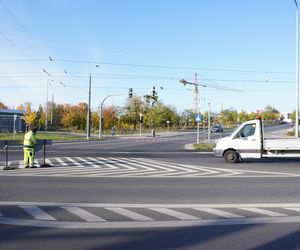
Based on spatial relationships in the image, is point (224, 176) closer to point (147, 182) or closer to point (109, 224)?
point (147, 182)

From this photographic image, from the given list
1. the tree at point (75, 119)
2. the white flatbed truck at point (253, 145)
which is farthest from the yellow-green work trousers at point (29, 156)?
the tree at point (75, 119)

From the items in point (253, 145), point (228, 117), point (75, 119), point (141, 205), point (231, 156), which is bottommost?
point (141, 205)

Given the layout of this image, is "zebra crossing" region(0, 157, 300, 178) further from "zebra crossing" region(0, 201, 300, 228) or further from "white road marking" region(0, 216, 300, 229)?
"white road marking" region(0, 216, 300, 229)

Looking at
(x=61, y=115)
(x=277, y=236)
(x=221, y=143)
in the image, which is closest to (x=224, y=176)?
(x=221, y=143)

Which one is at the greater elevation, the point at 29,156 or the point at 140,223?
the point at 29,156

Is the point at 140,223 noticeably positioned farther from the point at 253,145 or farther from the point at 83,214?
the point at 253,145

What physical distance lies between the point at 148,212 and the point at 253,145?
1351 centimetres

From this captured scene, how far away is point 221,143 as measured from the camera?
21.3 m

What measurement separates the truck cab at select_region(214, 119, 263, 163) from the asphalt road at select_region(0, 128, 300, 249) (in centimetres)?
589

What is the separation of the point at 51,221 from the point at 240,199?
16.0 ft

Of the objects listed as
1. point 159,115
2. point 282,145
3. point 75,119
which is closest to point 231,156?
point 282,145

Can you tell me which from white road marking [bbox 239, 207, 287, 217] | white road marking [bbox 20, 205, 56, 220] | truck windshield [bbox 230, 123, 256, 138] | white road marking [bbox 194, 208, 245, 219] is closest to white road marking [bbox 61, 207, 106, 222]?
white road marking [bbox 20, 205, 56, 220]

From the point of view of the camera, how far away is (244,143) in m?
21.0

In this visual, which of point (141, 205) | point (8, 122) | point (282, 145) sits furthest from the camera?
point (8, 122)
